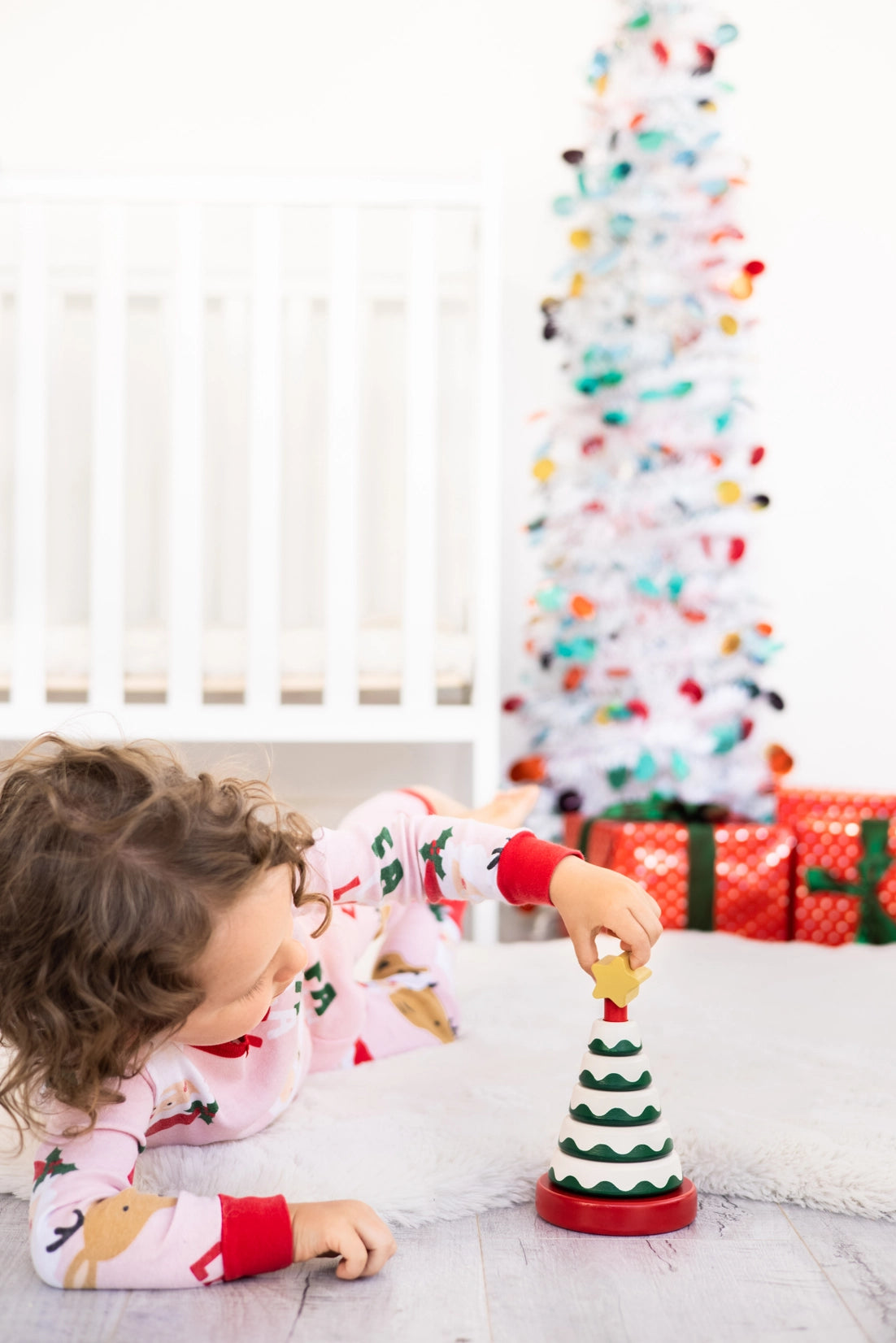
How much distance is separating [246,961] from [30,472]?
1173 mm

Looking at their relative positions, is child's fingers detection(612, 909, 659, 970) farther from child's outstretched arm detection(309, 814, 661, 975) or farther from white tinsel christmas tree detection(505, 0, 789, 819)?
white tinsel christmas tree detection(505, 0, 789, 819)

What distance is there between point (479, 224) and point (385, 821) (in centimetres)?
102

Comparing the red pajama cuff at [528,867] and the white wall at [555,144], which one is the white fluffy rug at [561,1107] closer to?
the red pajama cuff at [528,867]

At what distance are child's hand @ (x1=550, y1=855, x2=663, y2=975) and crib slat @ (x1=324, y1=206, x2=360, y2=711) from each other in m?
0.96

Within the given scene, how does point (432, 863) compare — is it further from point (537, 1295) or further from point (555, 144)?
point (555, 144)

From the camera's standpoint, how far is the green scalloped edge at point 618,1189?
2.20 feet

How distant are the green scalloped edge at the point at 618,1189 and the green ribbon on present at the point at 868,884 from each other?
100 cm

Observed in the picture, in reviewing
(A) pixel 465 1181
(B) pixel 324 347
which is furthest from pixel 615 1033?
(B) pixel 324 347

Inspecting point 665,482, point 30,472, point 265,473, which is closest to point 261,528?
point 265,473

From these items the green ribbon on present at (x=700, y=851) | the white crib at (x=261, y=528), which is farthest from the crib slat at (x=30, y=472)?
the green ribbon on present at (x=700, y=851)

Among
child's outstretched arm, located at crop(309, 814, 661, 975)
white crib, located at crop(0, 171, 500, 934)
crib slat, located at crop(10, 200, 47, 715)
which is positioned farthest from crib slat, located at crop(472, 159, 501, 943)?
child's outstretched arm, located at crop(309, 814, 661, 975)

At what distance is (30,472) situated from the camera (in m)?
1.64

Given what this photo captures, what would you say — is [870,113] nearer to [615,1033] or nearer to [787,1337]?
[615,1033]

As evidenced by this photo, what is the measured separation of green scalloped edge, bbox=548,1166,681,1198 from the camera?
26.4 inches
